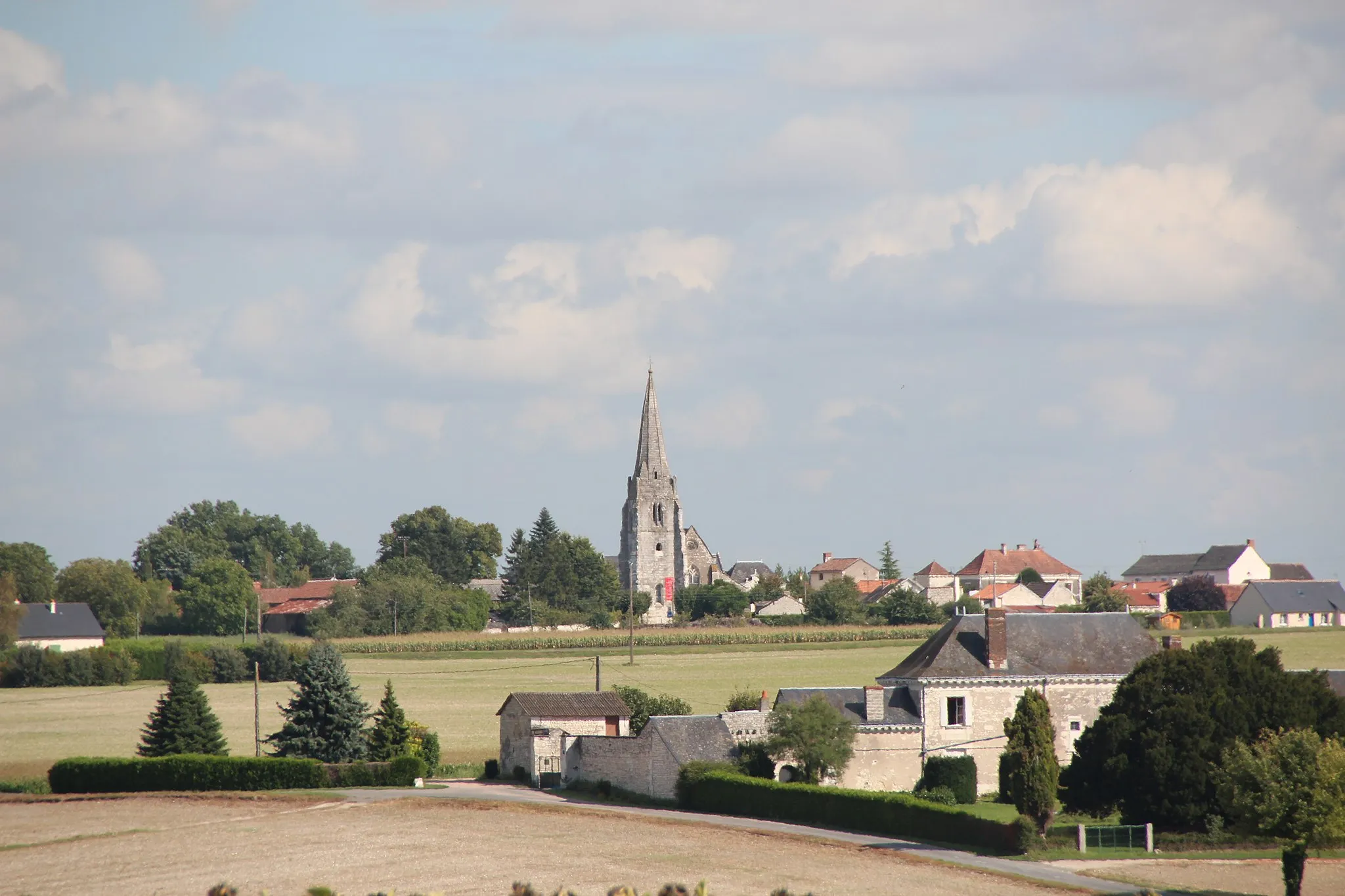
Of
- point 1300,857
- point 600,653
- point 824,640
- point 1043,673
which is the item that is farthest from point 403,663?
point 1300,857

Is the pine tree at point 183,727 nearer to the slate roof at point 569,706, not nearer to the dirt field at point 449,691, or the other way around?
the dirt field at point 449,691

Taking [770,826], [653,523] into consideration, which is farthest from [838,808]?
[653,523]

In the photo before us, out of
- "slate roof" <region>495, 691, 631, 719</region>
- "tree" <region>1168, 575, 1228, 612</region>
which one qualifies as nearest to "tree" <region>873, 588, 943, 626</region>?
"tree" <region>1168, 575, 1228, 612</region>

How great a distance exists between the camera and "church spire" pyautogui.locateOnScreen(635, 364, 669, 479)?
517 ft

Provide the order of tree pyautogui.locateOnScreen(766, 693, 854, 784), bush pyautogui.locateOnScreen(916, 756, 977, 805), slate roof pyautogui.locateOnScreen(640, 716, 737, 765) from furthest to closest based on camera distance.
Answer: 1. slate roof pyautogui.locateOnScreen(640, 716, 737, 765)
2. bush pyautogui.locateOnScreen(916, 756, 977, 805)
3. tree pyautogui.locateOnScreen(766, 693, 854, 784)

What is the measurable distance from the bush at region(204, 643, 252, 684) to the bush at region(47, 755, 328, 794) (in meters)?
36.7

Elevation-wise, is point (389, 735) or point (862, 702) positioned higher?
point (862, 702)

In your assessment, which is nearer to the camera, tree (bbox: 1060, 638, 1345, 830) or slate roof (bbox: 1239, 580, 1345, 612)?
tree (bbox: 1060, 638, 1345, 830)

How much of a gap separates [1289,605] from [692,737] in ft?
244

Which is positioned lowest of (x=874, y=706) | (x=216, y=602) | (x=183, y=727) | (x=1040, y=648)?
(x=183, y=727)

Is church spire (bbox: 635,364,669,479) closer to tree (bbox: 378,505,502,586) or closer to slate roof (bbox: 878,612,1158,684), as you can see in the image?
tree (bbox: 378,505,502,586)

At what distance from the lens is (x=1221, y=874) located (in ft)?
110

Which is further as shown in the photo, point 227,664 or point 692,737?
point 227,664

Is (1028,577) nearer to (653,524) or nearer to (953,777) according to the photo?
(653,524)
